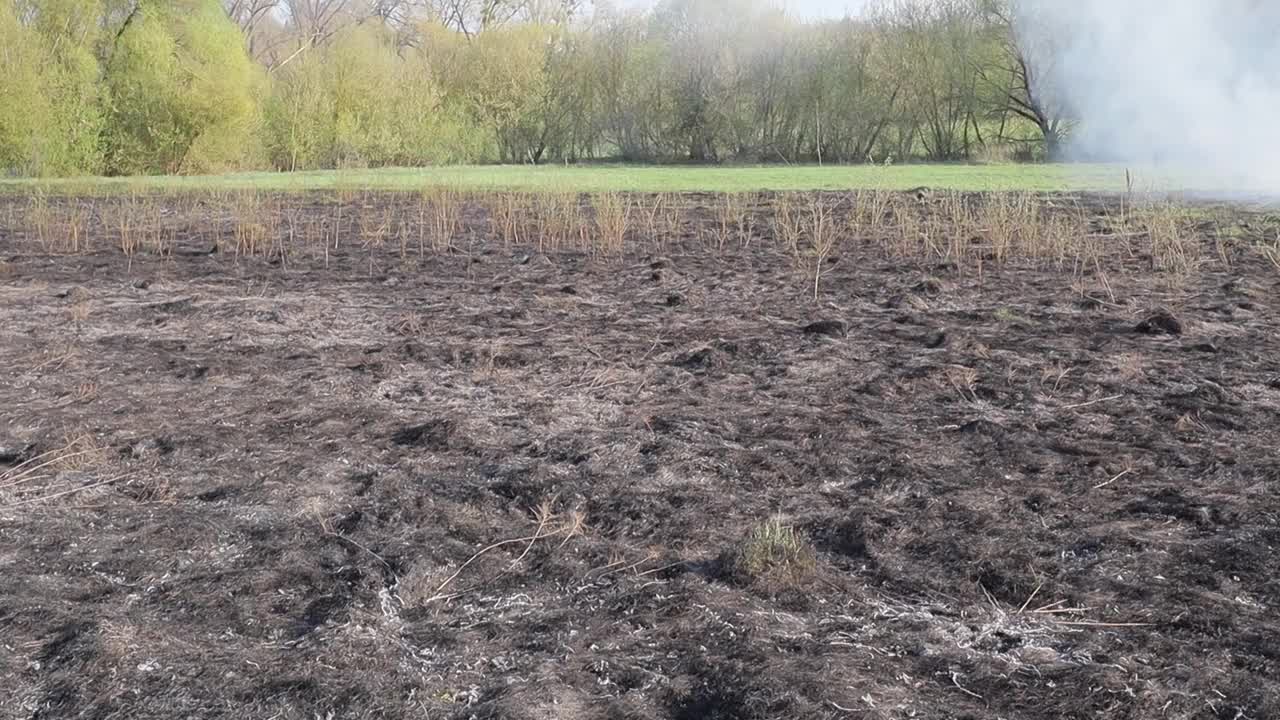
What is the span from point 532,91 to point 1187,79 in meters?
22.8

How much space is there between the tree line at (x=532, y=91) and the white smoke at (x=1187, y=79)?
20.8 ft

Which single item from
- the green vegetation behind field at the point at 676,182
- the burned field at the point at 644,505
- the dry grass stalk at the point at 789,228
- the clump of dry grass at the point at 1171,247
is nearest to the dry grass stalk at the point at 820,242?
the dry grass stalk at the point at 789,228

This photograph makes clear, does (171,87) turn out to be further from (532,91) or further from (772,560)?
(772,560)

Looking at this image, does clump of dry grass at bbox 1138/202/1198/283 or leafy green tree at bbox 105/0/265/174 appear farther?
leafy green tree at bbox 105/0/265/174

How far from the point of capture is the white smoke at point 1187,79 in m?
18.8

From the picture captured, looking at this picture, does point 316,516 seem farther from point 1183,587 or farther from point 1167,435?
point 1167,435

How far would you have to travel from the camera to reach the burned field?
2732 mm

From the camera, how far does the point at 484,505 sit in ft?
12.7

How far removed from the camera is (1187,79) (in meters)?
20.1

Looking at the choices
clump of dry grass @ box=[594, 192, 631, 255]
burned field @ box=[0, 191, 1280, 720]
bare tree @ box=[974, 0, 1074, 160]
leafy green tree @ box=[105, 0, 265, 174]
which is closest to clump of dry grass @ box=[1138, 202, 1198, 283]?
burned field @ box=[0, 191, 1280, 720]

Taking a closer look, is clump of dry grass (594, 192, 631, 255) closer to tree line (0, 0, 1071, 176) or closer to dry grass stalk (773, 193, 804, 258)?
dry grass stalk (773, 193, 804, 258)

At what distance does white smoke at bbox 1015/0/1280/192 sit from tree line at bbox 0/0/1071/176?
633cm

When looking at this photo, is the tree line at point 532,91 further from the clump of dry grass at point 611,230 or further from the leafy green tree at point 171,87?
the clump of dry grass at point 611,230

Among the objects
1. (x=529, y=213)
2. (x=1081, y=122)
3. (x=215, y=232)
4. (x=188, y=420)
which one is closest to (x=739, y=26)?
(x=1081, y=122)
